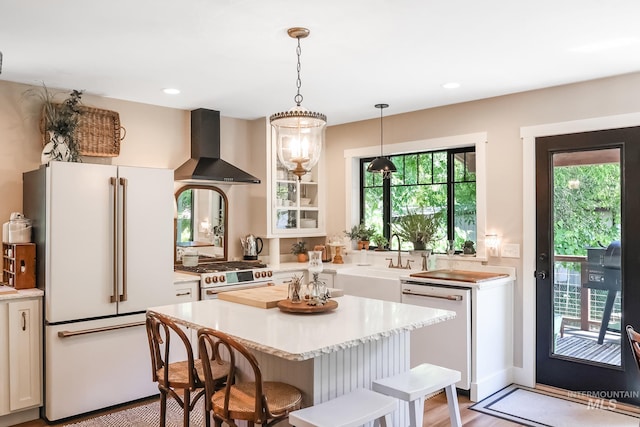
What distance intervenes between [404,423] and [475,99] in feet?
9.35

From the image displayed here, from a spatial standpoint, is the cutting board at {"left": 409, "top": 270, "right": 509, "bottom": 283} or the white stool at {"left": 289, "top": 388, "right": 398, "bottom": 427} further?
the cutting board at {"left": 409, "top": 270, "right": 509, "bottom": 283}

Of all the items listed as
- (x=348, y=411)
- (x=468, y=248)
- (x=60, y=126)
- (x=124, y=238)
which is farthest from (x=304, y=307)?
(x=60, y=126)

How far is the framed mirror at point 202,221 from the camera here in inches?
192

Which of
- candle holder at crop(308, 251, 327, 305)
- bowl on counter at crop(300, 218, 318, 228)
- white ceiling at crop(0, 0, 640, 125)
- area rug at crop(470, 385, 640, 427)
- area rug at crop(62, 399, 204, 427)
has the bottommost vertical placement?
area rug at crop(62, 399, 204, 427)

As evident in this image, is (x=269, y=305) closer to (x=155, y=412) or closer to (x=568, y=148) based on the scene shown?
(x=155, y=412)

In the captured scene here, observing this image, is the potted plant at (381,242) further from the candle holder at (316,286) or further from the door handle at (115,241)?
the door handle at (115,241)

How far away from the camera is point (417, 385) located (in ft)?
7.66

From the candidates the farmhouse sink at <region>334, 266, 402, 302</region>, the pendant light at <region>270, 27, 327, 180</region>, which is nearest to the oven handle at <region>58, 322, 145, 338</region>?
the farmhouse sink at <region>334, 266, 402, 302</region>

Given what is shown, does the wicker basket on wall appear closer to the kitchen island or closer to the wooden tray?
the kitchen island

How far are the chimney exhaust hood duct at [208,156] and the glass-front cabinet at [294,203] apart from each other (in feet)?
1.26

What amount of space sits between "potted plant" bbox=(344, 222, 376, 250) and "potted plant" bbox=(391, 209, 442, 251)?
0.53m

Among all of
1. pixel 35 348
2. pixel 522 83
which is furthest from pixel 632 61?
pixel 35 348

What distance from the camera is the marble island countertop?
80.0 inches

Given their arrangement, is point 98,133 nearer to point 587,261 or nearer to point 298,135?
point 298,135
